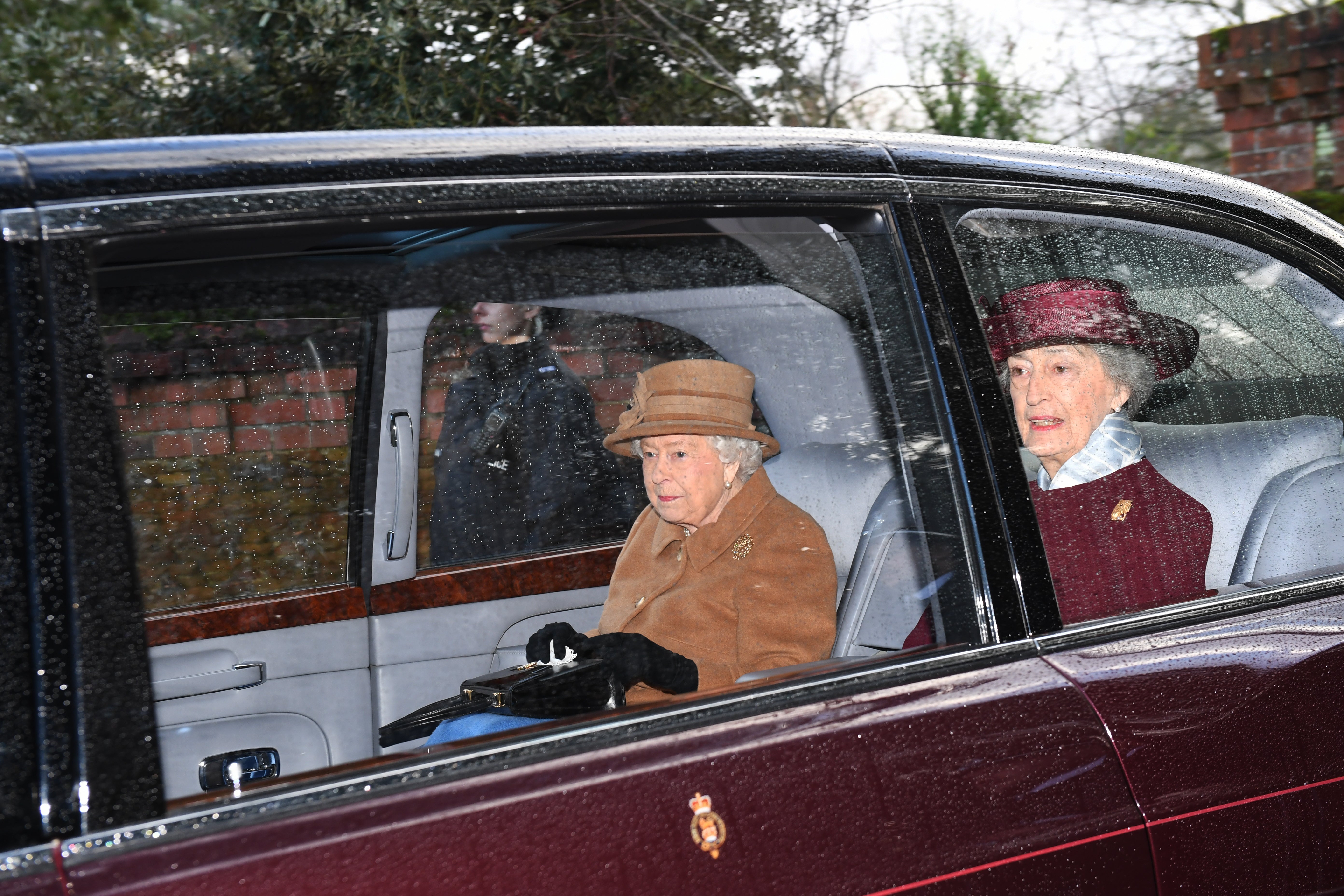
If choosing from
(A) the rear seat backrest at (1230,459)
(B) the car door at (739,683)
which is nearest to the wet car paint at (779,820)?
(B) the car door at (739,683)

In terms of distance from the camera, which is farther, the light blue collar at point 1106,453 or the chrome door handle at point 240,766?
the chrome door handle at point 240,766

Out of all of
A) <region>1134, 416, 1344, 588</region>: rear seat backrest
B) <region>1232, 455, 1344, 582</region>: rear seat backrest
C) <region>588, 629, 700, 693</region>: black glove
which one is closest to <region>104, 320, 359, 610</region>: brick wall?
<region>588, 629, 700, 693</region>: black glove

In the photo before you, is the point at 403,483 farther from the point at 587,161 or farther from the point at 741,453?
the point at 587,161

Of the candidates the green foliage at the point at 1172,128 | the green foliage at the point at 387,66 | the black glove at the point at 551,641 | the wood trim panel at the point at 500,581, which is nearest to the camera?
the black glove at the point at 551,641

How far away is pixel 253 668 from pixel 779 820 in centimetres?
152

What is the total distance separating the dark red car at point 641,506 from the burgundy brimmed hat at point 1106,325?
0.08 feet

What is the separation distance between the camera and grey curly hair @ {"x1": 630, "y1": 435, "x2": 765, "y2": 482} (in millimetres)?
2330

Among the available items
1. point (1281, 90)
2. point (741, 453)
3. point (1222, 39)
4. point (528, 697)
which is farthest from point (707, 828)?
point (1222, 39)

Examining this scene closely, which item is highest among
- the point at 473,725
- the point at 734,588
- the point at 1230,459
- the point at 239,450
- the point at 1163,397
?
the point at 239,450

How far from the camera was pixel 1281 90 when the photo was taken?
6.20 meters

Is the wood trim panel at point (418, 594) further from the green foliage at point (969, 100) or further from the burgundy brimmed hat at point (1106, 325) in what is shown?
the green foliage at point (969, 100)

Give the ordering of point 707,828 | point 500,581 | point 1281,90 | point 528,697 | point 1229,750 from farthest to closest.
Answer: point 1281,90 → point 500,581 → point 528,697 → point 1229,750 → point 707,828

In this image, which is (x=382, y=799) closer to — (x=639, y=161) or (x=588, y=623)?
(x=639, y=161)

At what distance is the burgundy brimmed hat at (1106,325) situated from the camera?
5.71ft
